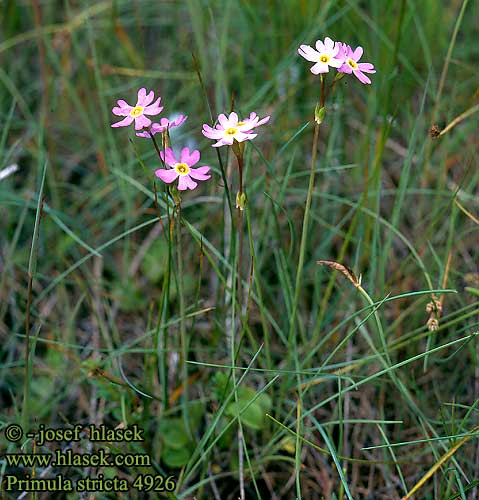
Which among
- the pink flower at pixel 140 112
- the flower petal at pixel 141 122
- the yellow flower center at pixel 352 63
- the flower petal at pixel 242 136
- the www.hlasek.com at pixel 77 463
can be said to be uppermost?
the yellow flower center at pixel 352 63

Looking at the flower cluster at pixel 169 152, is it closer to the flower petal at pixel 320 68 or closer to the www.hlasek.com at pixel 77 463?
the flower petal at pixel 320 68

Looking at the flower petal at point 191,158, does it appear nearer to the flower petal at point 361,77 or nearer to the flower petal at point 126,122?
the flower petal at point 126,122

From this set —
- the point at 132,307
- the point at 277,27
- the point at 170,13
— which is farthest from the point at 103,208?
the point at 170,13

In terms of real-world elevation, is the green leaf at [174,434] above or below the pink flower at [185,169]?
below

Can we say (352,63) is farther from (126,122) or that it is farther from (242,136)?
(126,122)

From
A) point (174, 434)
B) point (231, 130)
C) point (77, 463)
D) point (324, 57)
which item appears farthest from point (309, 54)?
point (77, 463)

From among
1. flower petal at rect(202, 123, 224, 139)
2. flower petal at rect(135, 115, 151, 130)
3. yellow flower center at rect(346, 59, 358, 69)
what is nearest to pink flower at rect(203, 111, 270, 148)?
flower petal at rect(202, 123, 224, 139)

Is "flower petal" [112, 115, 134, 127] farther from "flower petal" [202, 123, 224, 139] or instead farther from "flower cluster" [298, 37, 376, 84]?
"flower cluster" [298, 37, 376, 84]

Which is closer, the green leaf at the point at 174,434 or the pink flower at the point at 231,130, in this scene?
the pink flower at the point at 231,130

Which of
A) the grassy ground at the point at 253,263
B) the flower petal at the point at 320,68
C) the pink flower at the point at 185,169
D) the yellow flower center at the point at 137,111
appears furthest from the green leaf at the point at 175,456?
the flower petal at the point at 320,68
